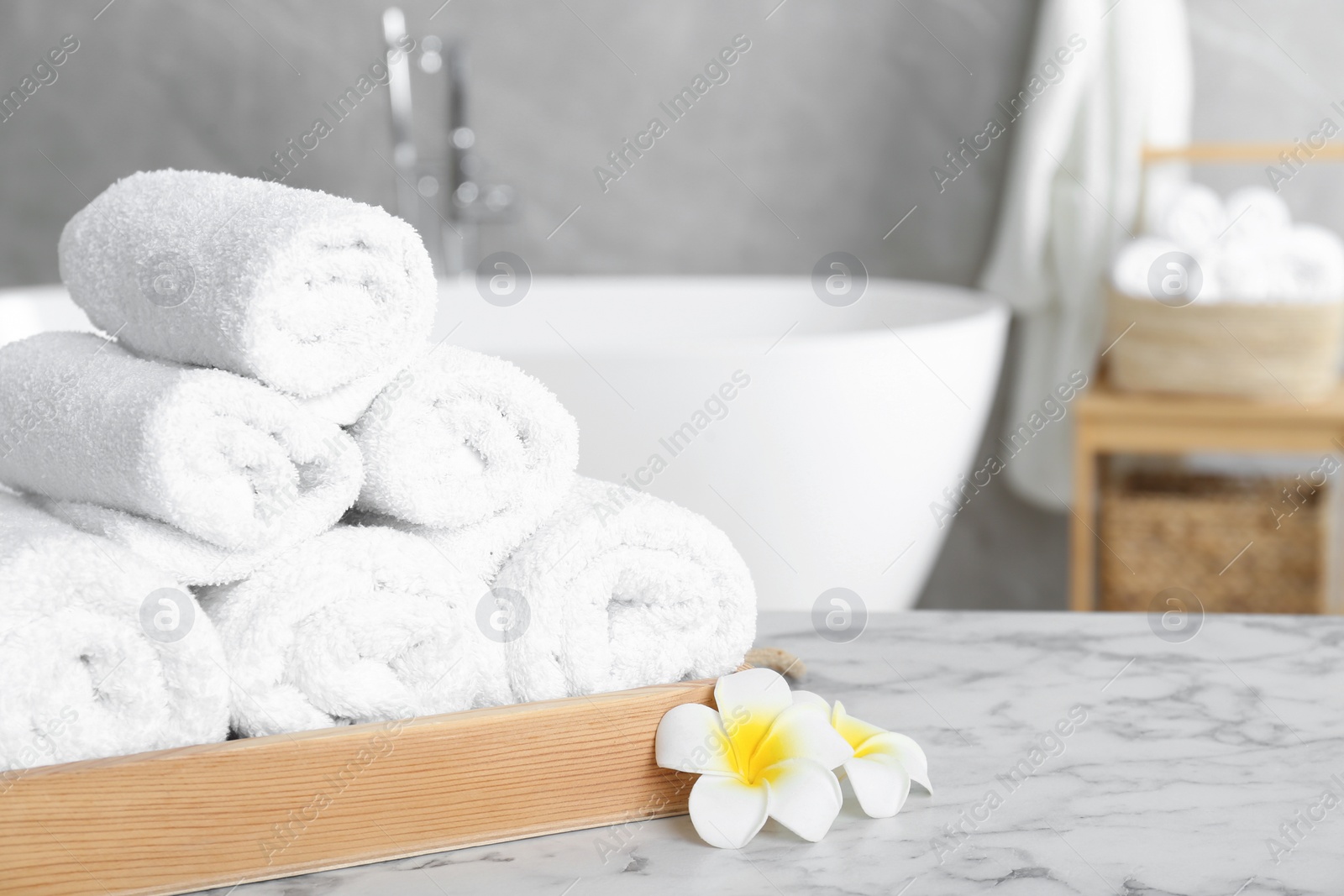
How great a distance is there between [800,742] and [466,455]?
19cm

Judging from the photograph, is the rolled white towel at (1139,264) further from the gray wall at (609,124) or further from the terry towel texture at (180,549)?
the terry towel texture at (180,549)

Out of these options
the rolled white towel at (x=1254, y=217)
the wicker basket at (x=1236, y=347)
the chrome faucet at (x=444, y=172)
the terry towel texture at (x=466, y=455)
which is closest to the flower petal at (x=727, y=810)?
the terry towel texture at (x=466, y=455)

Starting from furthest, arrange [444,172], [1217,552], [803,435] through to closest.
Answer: [444,172], [1217,552], [803,435]

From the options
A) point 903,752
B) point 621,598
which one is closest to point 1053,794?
point 903,752

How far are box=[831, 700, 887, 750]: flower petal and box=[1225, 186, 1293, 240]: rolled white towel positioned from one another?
1550mm

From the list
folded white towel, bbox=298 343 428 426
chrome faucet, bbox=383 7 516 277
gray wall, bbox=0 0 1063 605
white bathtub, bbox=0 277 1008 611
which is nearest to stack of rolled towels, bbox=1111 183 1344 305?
white bathtub, bbox=0 277 1008 611

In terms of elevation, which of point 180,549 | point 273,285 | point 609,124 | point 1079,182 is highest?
point 609,124

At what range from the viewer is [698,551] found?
58 cm

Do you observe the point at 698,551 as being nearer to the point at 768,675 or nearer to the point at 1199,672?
the point at 768,675

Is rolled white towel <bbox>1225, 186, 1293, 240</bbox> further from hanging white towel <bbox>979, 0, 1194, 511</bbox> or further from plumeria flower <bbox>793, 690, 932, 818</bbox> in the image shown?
plumeria flower <bbox>793, 690, 932, 818</bbox>

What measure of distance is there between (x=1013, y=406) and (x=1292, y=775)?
1839 mm

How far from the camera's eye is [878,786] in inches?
20.5

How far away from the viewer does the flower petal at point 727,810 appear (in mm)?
502

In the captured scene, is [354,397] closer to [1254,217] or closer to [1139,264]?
[1139,264]
